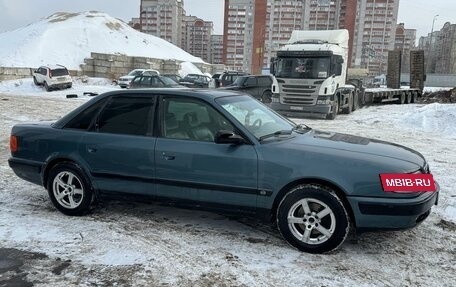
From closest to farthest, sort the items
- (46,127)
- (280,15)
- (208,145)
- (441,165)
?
(208,145), (46,127), (441,165), (280,15)

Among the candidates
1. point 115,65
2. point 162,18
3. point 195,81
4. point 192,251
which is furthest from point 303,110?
point 162,18

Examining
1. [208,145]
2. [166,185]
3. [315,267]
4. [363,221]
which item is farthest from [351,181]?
[166,185]

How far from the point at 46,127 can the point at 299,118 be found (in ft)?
41.7

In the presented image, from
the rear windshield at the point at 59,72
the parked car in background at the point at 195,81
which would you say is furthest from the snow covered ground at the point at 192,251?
the rear windshield at the point at 59,72

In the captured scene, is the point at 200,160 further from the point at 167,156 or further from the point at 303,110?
the point at 303,110

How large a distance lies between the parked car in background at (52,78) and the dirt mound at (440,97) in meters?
24.6

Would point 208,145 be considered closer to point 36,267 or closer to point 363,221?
point 363,221

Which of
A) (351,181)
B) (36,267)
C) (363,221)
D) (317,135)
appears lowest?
(36,267)

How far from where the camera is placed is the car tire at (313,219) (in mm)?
3754

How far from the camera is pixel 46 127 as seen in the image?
197 inches

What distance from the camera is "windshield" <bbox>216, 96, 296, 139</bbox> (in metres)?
4.28

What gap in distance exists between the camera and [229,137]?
3.99 meters

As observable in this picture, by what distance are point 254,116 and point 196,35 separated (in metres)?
89.6

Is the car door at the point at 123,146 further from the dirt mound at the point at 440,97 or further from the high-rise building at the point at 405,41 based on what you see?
the high-rise building at the point at 405,41
